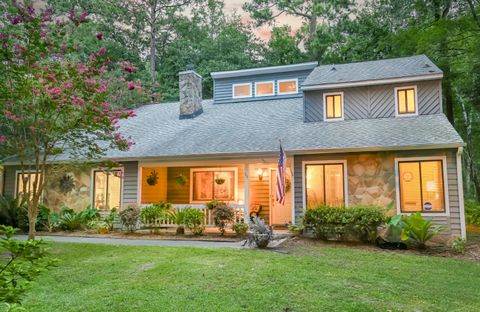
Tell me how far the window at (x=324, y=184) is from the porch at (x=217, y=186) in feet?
4.73

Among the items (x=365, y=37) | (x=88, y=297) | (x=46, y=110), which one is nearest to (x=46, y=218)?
(x=46, y=110)

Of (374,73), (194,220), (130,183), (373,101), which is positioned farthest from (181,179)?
(374,73)

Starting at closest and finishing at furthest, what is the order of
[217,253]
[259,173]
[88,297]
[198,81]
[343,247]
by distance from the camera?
[88,297] → [217,253] → [343,247] → [259,173] → [198,81]

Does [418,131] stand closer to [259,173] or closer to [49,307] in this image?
[259,173]

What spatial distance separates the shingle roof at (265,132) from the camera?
10555 millimetres

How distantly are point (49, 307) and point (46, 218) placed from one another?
900 cm

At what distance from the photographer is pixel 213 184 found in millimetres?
14047

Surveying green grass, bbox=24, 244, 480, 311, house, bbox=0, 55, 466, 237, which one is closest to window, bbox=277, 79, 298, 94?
house, bbox=0, 55, 466, 237

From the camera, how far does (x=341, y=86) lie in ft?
41.2

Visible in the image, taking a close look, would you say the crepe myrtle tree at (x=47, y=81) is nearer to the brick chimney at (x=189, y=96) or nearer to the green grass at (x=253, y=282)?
the green grass at (x=253, y=282)

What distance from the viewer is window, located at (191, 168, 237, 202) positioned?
13828 millimetres

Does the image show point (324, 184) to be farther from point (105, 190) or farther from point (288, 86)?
point (105, 190)

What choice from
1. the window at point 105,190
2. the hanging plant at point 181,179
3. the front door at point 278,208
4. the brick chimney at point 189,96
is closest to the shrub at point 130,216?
the window at point 105,190

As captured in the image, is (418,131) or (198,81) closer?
(418,131)
